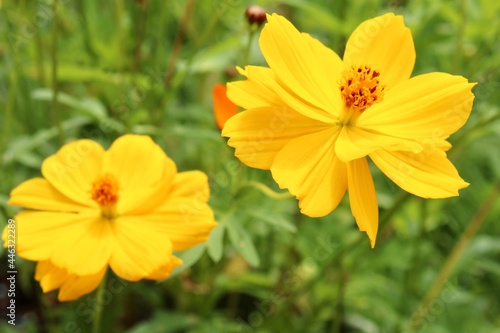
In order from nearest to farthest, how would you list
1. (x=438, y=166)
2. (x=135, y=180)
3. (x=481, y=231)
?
1. (x=438, y=166)
2. (x=135, y=180)
3. (x=481, y=231)

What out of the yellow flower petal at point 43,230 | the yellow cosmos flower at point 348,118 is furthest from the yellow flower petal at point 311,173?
the yellow flower petal at point 43,230

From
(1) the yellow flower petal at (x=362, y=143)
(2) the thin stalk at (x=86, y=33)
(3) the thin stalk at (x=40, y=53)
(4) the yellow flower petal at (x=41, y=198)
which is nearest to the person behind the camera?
(1) the yellow flower petal at (x=362, y=143)

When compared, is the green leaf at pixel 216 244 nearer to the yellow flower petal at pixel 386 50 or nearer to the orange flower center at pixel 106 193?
the orange flower center at pixel 106 193

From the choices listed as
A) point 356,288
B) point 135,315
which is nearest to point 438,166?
point 356,288

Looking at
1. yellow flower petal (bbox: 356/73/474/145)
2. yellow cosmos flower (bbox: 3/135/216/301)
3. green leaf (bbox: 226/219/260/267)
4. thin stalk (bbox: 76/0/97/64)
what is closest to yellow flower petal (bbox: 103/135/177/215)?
yellow cosmos flower (bbox: 3/135/216/301)

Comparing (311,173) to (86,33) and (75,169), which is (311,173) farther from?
(86,33)

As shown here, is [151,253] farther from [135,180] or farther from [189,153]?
[189,153]
